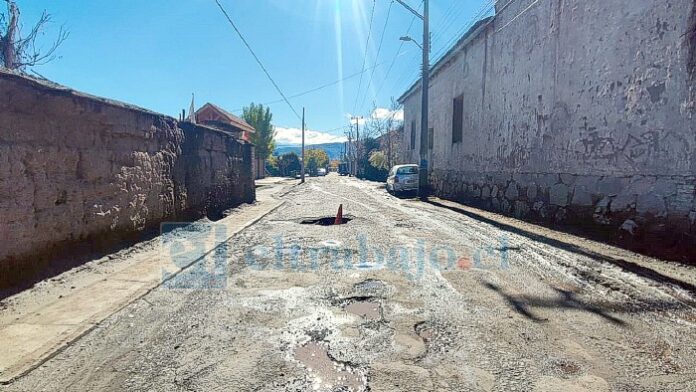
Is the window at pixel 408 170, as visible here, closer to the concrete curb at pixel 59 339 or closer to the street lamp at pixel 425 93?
the street lamp at pixel 425 93

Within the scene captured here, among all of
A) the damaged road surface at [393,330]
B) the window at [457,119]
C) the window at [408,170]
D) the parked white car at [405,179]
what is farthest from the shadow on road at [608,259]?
the window at [408,170]

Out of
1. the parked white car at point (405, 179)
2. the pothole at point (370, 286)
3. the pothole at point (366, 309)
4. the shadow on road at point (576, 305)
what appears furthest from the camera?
the parked white car at point (405, 179)

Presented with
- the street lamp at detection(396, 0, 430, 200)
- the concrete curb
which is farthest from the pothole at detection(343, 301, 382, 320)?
the street lamp at detection(396, 0, 430, 200)

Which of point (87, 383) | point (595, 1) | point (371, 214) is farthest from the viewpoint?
point (371, 214)

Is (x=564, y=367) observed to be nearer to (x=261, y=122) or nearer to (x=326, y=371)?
(x=326, y=371)

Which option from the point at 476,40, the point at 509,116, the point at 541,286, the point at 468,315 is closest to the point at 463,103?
the point at 476,40

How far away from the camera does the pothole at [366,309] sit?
12.5 ft

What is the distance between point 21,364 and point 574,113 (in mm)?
10515

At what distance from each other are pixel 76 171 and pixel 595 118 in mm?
9665

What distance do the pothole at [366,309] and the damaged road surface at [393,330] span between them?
20mm

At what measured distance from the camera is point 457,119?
19297mm

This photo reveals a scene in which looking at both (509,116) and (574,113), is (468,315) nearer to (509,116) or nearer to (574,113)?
(574,113)

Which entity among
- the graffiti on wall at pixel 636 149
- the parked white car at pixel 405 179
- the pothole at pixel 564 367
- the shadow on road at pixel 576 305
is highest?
the graffiti on wall at pixel 636 149

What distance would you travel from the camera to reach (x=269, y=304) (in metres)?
4.18
